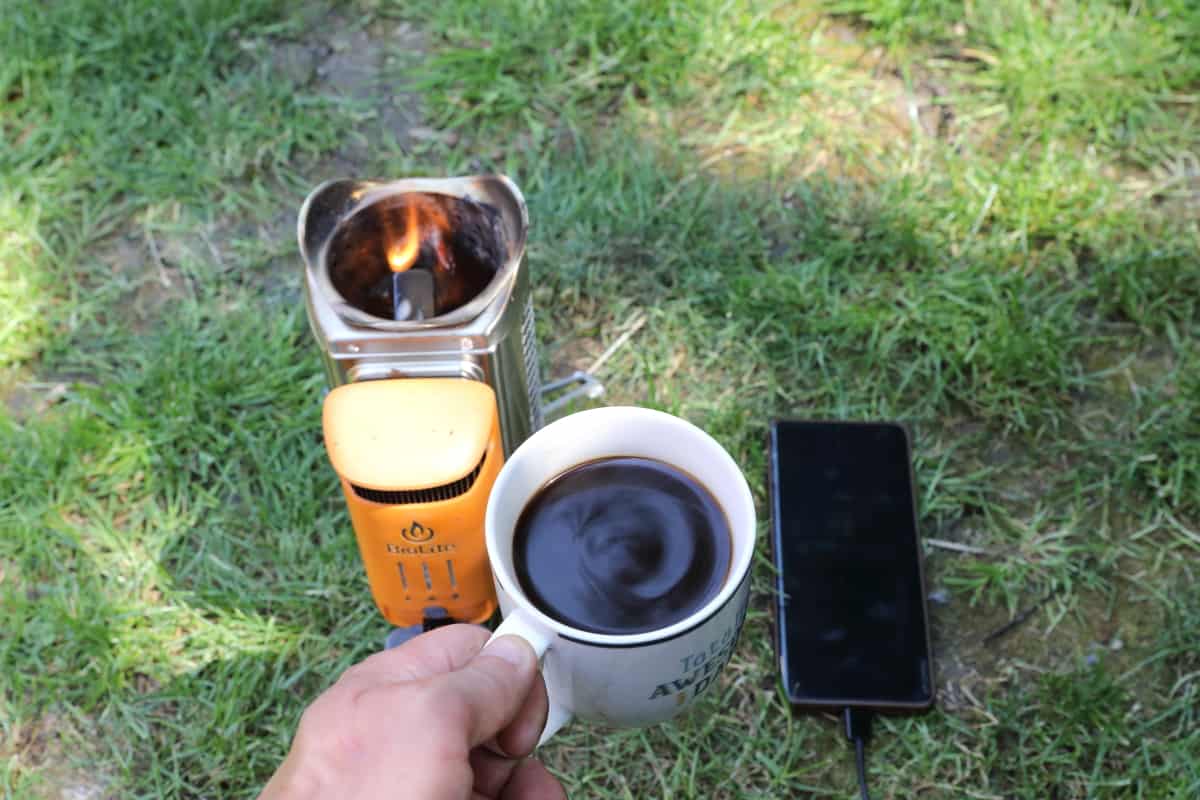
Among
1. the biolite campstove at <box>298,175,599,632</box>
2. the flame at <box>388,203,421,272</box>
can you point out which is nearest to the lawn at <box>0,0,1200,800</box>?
the biolite campstove at <box>298,175,599,632</box>

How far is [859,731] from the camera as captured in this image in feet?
4.64

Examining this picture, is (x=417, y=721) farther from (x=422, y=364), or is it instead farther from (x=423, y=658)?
(x=422, y=364)

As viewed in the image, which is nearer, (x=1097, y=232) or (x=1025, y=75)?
(x=1097, y=232)

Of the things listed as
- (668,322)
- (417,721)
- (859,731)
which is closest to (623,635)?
(417,721)

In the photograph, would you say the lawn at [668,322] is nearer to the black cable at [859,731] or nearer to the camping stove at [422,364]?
the black cable at [859,731]

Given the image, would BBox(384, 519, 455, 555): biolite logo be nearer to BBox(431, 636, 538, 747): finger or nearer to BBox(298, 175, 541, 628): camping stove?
BBox(298, 175, 541, 628): camping stove

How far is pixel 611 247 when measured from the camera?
1.87 meters

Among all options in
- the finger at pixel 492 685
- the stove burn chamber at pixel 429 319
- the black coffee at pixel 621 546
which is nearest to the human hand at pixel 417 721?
the finger at pixel 492 685

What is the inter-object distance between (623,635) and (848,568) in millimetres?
607

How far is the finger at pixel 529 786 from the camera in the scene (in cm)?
105

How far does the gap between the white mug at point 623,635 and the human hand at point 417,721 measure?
0.14ft

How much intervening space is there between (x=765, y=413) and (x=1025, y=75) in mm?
845

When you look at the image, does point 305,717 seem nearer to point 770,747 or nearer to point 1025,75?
point 770,747

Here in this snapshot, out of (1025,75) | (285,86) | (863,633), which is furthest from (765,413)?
(285,86)
